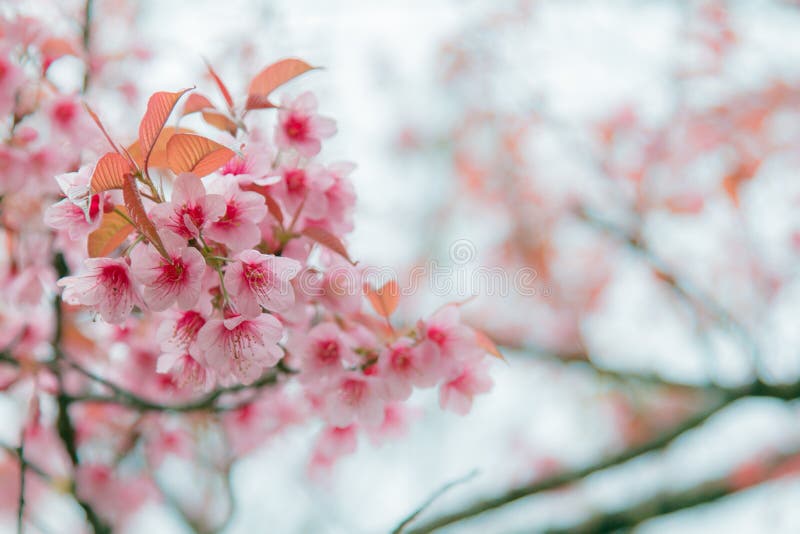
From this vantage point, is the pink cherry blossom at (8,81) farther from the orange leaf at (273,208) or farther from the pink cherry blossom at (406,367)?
the pink cherry blossom at (406,367)

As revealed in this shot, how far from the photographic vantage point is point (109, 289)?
91 centimetres

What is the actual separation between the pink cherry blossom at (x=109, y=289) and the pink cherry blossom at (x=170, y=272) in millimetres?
73

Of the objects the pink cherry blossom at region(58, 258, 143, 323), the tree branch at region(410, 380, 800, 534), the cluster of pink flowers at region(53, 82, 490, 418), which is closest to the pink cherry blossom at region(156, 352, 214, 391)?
the cluster of pink flowers at region(53, 82, 490, 418)

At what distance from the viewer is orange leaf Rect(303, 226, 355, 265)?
3.32 feet

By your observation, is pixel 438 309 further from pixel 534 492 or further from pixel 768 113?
pixel 768 113

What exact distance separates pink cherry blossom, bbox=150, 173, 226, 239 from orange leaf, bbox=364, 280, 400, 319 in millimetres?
330

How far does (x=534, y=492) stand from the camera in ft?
7.42

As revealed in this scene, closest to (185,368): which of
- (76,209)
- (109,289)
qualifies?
(109,289)

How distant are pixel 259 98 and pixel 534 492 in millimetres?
1780

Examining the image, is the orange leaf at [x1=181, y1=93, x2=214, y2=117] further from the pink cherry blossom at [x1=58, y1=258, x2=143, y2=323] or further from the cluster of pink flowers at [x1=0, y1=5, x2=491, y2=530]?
the pink cherry blossom at [x1=58, y1=258, x2=143, y2=323]

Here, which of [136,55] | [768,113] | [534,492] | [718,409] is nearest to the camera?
[136,55]

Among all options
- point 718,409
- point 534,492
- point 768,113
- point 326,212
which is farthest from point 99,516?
point 768,113

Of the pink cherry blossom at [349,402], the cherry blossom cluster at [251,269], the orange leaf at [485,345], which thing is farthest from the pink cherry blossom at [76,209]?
the orange leaf at [485,345]

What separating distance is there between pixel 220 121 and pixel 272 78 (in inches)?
5.0
